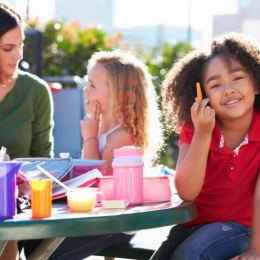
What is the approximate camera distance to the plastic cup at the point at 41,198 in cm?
224

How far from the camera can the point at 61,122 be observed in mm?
6668

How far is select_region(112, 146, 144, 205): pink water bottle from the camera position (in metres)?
2.48

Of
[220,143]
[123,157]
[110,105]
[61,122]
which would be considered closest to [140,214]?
[123,157]

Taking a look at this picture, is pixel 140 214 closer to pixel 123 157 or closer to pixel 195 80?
pixel 123 157

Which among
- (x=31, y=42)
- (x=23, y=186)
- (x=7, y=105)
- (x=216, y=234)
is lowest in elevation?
(x=216, y=234)

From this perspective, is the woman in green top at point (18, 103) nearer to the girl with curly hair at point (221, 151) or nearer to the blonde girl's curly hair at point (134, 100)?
the blonde girl's curly hair at point (134, 100)

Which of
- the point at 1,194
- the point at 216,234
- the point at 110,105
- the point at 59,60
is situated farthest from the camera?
the point at 59,60

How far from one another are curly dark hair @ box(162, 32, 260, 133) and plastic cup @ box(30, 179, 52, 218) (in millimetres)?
908

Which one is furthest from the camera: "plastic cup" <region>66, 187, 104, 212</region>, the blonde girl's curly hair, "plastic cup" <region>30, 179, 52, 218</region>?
the blonde girl's curly hair

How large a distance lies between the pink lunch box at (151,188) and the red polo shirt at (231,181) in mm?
361

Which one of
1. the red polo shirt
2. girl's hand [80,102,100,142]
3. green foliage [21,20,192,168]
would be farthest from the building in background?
the red polo shirt

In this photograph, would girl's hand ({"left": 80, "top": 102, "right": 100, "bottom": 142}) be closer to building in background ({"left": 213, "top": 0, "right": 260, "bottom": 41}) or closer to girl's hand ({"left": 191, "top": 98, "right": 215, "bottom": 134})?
girl's hand ({"left": 191, "top": 98, "right": 215, "bottom": 134})

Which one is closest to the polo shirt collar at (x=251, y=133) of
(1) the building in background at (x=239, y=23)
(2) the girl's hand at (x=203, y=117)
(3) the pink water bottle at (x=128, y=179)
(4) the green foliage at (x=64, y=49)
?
(2) the girl's hand at (x=203, y=117)

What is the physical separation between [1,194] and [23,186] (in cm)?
32
